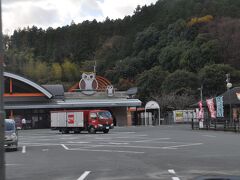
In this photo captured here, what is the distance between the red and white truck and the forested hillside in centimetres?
3844

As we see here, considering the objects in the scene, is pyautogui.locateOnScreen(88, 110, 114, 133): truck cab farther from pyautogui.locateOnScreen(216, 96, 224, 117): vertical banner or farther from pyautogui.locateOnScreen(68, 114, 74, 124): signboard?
pyautogui.locateOnScreen(216, 96, 224, 117): vertical banner

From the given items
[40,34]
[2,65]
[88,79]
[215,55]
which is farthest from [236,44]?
[2,65]

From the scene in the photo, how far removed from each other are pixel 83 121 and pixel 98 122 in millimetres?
2161

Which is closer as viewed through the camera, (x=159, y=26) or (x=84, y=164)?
(x=84, y=164)

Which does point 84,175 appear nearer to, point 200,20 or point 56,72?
point 200,20

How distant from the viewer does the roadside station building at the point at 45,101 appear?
7275cm

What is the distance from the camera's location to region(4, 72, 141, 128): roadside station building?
72750 mm

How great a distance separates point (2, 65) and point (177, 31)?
10941cm

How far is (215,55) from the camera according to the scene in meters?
101

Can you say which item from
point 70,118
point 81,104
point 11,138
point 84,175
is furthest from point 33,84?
point 84,175

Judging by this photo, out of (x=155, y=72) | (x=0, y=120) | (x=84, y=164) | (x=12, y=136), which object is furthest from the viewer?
(x=155, y=72)

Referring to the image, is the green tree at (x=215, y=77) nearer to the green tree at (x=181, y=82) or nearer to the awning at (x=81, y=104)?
the green tree at (x=181, y=82)

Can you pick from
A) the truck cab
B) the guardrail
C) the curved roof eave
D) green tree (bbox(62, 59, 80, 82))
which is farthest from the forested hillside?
the truck cab

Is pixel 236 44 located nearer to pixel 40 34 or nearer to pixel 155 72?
pixel 155 72
